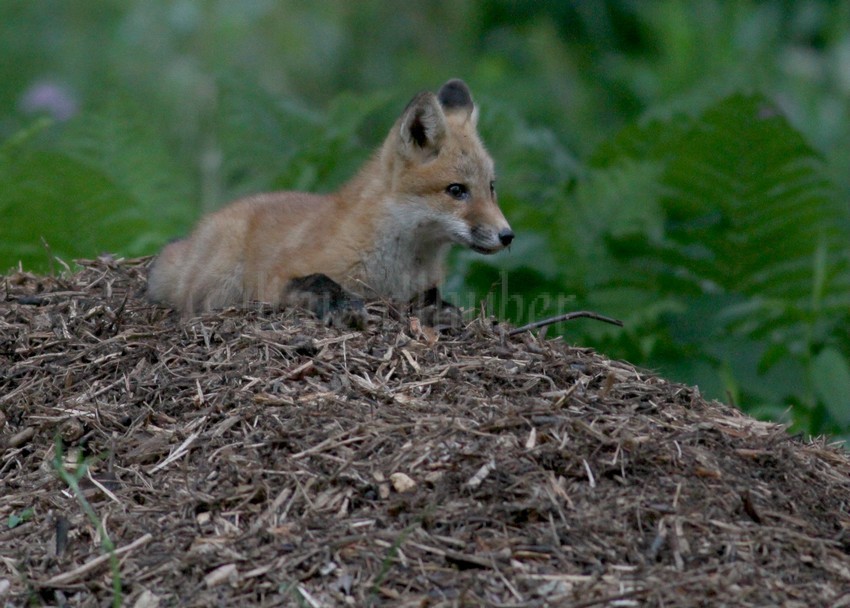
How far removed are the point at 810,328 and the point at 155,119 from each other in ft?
24.9

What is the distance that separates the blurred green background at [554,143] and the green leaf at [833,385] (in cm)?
2

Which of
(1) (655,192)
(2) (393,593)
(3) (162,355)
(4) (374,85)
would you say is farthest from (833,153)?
(2) (393,593)

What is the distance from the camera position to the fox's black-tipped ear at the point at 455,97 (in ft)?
22.8

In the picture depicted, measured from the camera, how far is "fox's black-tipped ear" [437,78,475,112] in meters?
6.96

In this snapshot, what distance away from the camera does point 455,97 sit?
6977 millimetres

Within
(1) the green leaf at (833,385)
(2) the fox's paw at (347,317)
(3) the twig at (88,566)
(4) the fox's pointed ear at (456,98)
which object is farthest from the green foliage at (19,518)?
(1) the green leaf at (833,385)

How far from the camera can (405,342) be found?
4.97 metres

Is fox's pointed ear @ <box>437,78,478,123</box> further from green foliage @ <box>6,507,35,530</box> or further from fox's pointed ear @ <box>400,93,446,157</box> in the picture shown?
green foliage @ <box>6,507,35,530</box>

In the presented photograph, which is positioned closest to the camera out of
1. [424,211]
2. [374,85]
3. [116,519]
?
[116,519]

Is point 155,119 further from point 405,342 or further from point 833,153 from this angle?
point 405,342

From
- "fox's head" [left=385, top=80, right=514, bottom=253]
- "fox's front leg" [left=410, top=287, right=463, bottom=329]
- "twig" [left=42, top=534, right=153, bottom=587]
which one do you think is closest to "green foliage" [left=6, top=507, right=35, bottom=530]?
"twig" [left=42, top=534, right=153, bottom=587]

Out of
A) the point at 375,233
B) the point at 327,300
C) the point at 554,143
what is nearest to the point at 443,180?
the point at 375,233

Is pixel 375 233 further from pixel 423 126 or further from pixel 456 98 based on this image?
pixel 456 98

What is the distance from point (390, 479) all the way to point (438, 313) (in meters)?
1.67
